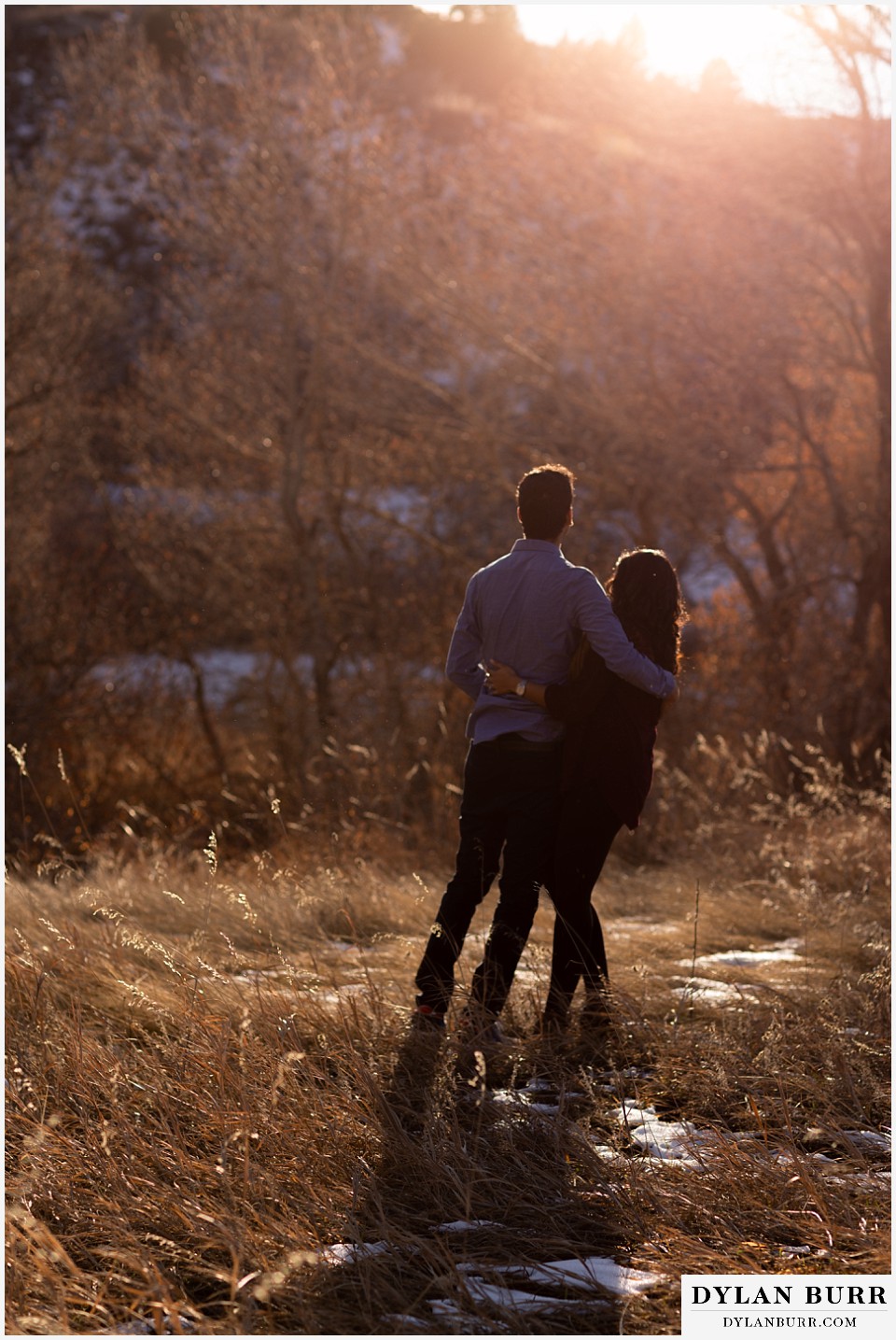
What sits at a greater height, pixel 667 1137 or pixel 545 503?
pixel 545 503

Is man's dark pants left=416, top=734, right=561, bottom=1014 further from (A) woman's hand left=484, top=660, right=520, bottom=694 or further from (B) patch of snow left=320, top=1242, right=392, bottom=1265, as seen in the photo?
(B) patch of snow left=320, top=1242, right=392, bottom=1265

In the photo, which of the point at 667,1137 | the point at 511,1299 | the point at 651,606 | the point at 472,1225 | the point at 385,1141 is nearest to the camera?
the point at 511,1299

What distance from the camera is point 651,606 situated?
4223mm

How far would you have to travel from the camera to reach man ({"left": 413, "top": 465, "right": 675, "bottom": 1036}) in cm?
417

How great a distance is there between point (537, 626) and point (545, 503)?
394 millimetres

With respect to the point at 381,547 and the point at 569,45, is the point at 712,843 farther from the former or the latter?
the point at 569,45

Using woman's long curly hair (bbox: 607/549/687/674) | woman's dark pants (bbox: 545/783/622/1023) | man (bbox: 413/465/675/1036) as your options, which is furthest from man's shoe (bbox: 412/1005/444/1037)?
woman's long curly hair (bbox: 607/549/687/674)

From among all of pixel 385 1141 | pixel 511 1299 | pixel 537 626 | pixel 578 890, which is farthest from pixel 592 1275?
pixel 537 626

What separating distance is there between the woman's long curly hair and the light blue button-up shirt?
0.34 feet

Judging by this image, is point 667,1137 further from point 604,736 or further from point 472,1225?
point 604,736

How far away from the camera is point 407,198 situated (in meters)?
14.0

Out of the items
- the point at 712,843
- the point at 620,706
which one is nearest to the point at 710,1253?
the point at 620,706

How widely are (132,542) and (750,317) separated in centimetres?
727

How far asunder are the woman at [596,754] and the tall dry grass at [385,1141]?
0.83 ft
